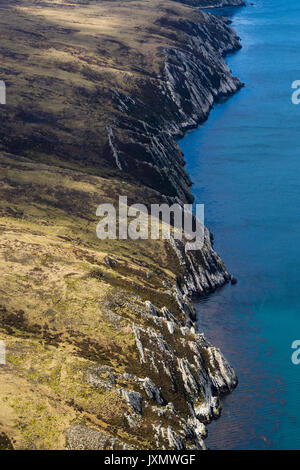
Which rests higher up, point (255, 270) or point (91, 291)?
point (91, 291)

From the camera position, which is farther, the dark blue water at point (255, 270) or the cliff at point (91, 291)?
the dark blue water at point (255, 270)

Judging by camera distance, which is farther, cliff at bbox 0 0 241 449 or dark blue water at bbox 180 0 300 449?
dark blue water at bbox 180 0 300 449

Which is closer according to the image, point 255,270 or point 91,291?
point 91,291

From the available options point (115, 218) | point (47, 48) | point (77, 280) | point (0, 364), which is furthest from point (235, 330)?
point (47, 48)

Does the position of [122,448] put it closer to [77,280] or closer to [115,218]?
[77,280]
